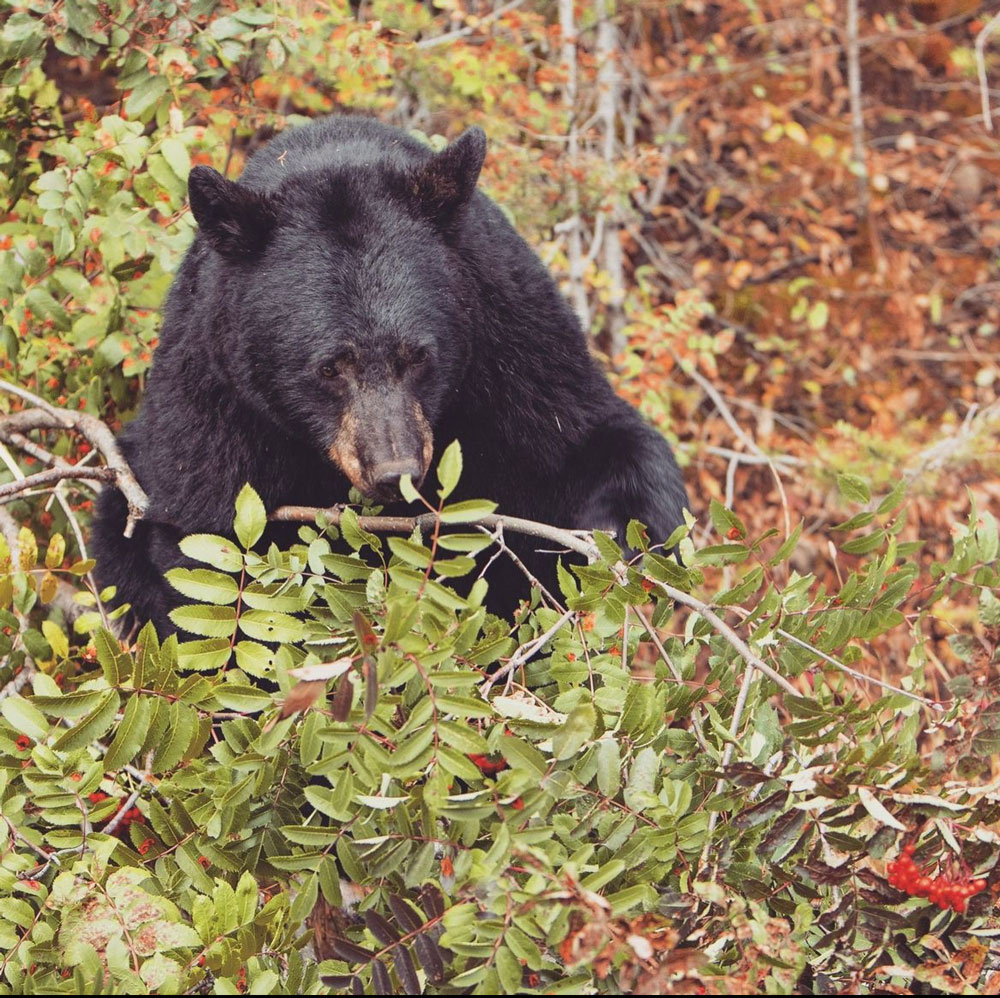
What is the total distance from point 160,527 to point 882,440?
3.24 metres

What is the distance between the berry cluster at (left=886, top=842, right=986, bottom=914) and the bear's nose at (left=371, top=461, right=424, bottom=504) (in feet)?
4.25

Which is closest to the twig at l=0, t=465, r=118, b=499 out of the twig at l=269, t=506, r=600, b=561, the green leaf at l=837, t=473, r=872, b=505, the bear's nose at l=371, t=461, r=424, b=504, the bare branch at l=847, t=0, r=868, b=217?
the twig at l=269, t=506, r=600, b=561

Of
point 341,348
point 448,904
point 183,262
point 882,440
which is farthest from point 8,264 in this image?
point 882,440

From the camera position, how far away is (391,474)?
101 inches

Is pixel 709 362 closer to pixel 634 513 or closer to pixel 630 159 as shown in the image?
pixel 630 159

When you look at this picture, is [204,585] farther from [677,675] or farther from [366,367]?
[366,367]

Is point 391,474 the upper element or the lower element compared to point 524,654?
upper

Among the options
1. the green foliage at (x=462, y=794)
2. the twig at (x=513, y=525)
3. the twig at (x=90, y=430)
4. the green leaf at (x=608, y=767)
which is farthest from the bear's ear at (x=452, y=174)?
the green leaf at (x=608, y=767)

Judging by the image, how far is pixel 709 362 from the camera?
513cm

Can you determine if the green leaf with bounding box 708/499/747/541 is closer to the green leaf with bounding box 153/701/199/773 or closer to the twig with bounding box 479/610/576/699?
the twig with bounding box 479/610/576/699

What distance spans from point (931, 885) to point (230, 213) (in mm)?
2117

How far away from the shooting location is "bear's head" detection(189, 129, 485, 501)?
2.80 m

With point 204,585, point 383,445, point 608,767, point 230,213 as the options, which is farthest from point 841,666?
point 230,213

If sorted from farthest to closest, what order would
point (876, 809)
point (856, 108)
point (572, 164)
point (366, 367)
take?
1. point (856, 108)
2. point (572, 164)
3. point (366, 367)
4. point (876, 809)
